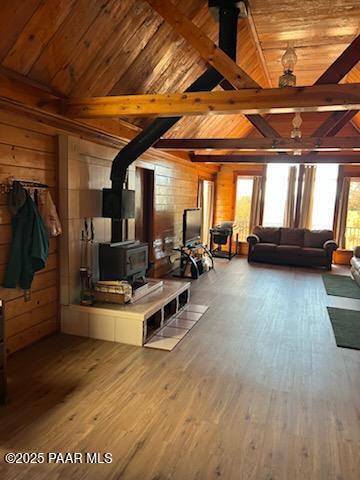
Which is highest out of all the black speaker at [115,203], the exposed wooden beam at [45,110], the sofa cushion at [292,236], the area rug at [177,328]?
the exposed wooden beam at [45,110]

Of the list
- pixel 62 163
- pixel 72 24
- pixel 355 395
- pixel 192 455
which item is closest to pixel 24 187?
pixel 62 163

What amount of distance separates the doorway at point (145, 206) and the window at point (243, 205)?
432 cm

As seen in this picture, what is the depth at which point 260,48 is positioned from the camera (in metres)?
4.76

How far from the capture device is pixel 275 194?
916cm

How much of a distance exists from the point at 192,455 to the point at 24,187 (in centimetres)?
246

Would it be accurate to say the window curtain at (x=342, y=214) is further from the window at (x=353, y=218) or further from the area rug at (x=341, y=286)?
the area rug at (x=341, y=286)

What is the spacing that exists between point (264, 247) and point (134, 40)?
5.69 meters

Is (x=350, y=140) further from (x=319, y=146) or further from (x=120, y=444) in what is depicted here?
(x=120, y=444)

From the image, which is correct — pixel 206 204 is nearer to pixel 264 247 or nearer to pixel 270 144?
pixel 264 247

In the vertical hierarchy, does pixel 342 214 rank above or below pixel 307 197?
below

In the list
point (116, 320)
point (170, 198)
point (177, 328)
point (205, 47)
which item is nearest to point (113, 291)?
point (116, 320)

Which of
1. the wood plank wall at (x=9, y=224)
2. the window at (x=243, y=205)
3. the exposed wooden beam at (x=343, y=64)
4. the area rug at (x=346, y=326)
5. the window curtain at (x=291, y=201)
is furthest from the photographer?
the window at (x=243, y=205)

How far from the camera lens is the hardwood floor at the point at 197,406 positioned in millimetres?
1914

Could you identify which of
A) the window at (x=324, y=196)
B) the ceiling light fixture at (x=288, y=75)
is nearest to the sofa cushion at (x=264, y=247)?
the window at (x=324, y=196)
